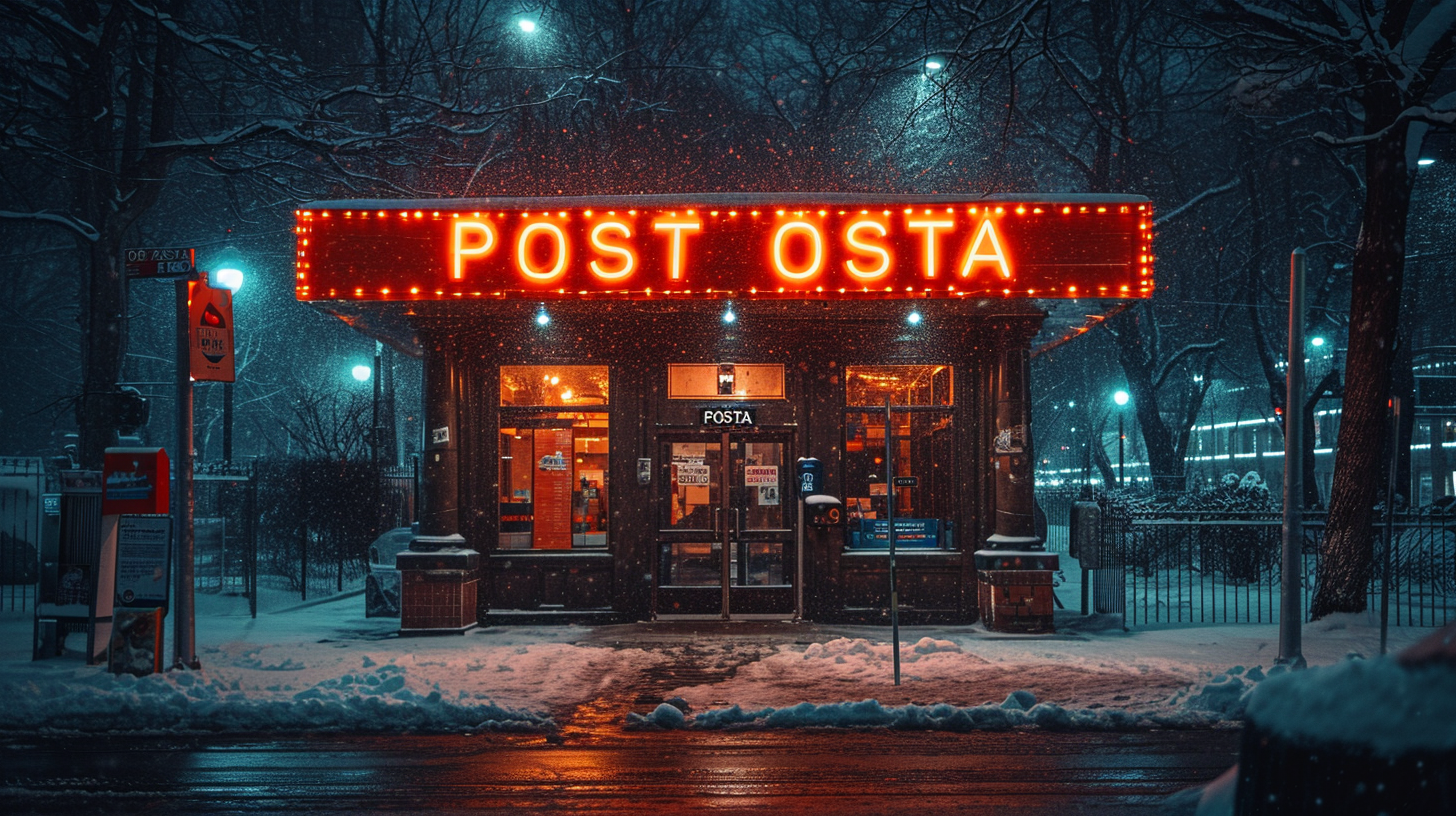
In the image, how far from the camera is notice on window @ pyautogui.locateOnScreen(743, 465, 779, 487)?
508 inches

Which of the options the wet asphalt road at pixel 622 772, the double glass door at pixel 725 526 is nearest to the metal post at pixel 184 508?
the wet asphalt road at pixel 622 772

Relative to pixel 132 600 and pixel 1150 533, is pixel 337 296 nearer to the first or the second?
pixel 132 600

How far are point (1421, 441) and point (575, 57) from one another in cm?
4699

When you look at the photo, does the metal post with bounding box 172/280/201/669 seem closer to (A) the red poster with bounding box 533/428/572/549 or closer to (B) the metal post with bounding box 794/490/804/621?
(A) the red poster with bounding box 533/428/572/549

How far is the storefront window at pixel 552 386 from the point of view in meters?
13.0

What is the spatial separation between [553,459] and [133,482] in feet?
15.5

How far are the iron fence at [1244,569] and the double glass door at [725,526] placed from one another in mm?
4135

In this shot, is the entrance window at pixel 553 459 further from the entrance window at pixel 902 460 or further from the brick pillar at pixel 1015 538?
the brick pillar at pixel 1015 538

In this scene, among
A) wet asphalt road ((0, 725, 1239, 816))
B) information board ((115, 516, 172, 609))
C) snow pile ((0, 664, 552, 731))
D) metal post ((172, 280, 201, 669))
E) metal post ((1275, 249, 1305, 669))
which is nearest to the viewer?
wet asphalt road ((0, 725, 1239, 816))

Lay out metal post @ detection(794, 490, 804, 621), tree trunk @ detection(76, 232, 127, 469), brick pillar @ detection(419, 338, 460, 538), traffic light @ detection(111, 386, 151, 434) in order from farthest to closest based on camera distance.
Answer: tree trunk @ detection(76, 232, 127, 469), metal post @ detection(794, 490, 804, 621), brick pillar @ detection(419, 338, 460, 538), traffic light @ detection(111, 386, 151, 434)

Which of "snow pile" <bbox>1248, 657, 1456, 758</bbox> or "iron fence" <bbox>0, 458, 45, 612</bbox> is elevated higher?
"snow pile" <bbox>1248, 657, 1456, 758</bbox>

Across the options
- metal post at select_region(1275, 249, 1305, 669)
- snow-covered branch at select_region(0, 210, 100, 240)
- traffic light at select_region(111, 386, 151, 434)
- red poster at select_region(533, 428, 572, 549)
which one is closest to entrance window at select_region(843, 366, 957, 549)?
red poster at select_region(533, 428, 572, 549)

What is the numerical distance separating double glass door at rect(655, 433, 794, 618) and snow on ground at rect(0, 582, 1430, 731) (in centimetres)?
71

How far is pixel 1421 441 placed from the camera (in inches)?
1945
